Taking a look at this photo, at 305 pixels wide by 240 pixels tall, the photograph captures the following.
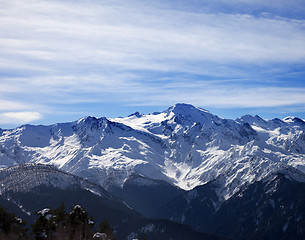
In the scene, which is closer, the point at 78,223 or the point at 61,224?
the point at 61,224

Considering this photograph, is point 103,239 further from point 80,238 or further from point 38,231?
point 38,231

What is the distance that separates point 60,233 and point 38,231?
16438 millimetres

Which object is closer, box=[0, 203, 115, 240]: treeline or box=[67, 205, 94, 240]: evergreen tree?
box=[67, 205, 94, 240]: evergreen tree

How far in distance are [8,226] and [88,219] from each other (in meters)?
19.6

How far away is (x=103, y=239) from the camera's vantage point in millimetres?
97250

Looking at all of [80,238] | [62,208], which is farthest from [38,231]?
[80,238]

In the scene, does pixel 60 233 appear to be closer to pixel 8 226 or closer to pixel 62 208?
pixel 62 208

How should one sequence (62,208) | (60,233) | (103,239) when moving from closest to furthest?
(60,233)
(103,239)
(62,208)

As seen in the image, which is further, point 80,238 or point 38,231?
point 38,231

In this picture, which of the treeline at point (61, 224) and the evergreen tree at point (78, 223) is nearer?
the evergreen tree at point (78, 223)

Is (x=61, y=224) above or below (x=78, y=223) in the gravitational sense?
above

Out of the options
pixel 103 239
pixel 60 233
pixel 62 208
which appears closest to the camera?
→ pixel 60 233

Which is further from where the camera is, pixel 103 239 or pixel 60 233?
pixel 103 239

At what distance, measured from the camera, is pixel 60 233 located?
86.8m
